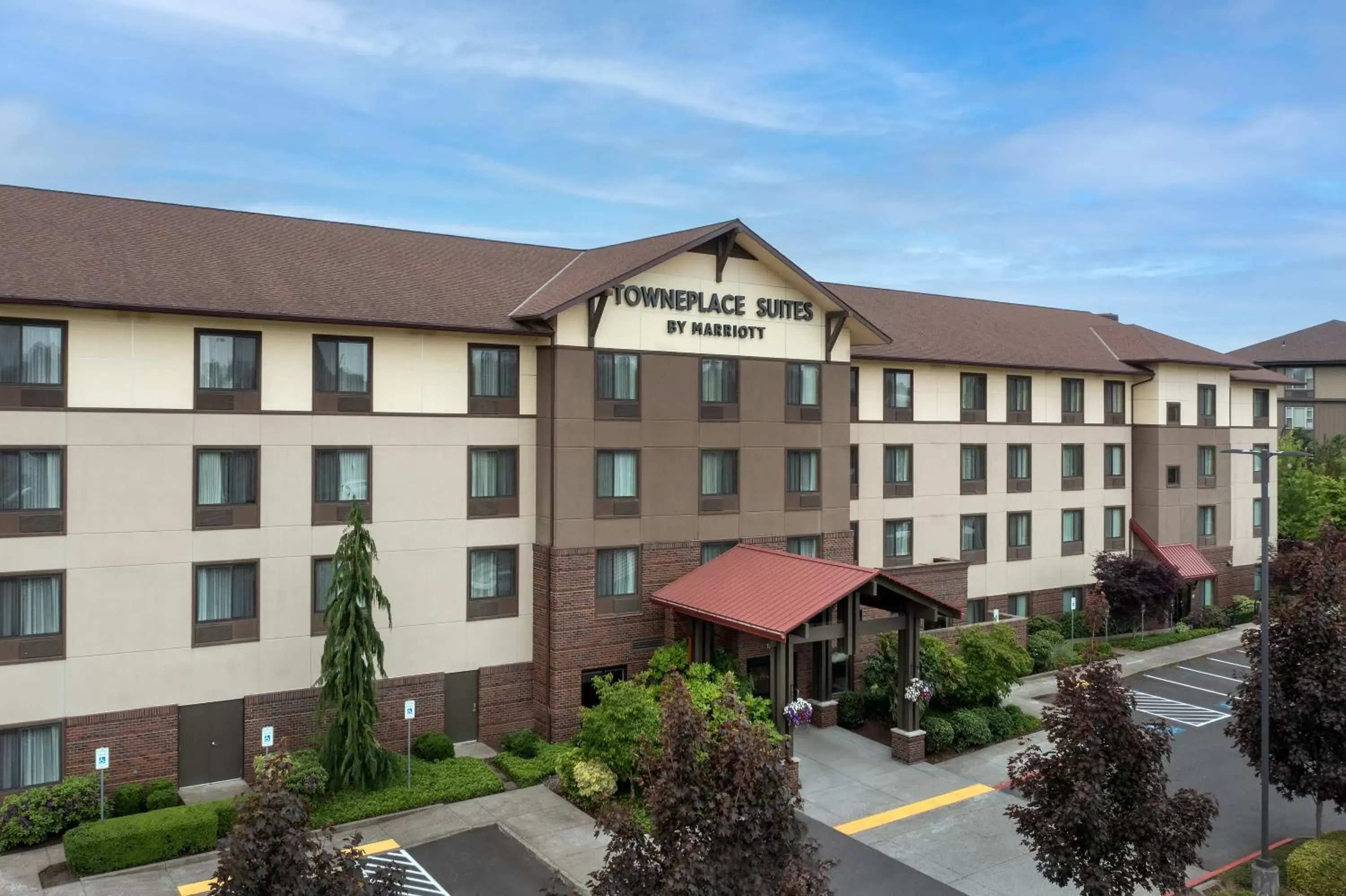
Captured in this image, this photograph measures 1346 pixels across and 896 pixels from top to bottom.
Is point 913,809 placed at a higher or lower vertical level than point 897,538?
lower

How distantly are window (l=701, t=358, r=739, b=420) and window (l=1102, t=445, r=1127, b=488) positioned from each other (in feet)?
70.8

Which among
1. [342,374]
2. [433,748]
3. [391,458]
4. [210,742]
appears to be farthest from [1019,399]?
[210,742]

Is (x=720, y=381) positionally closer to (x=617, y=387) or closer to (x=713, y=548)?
(x=617, y=387)

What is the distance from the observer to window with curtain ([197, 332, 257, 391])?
23.7 metres

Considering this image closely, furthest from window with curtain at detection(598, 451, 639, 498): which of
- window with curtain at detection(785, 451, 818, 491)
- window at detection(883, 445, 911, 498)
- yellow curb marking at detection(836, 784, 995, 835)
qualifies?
window at detection(883, 445, 911, 498)

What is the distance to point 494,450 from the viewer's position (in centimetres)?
2775

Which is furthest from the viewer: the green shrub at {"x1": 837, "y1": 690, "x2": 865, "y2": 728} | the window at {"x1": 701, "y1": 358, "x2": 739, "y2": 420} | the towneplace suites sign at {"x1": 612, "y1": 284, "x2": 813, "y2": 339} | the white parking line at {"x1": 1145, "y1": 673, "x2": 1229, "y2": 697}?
the white parking line at {"x1": 1145, "y1": 673, "x2": 1229, "y2": 697}

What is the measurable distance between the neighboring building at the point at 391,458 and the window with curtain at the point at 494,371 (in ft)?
0.30

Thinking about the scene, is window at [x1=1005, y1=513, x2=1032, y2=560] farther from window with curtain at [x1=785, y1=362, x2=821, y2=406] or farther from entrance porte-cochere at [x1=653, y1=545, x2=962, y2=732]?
entrance porte-cochere at [x1=653, y1=545, x2=962, y2=732]

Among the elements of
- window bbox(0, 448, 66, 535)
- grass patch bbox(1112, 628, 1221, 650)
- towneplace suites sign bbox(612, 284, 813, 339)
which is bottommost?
grass patch bbox(1112, 628, 1221, 650)

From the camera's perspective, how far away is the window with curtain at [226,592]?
23781 millimetres

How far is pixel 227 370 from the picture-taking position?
78.7ft

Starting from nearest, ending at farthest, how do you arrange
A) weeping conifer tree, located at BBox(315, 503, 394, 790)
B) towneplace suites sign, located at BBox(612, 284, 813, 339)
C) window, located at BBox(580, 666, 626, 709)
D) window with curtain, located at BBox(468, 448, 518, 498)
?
weeping conifer tree, located at BBox(315, 503, 394, 790), window with curtain, located at BBox(468, 448, 518, 498), window, located at BBox(580, 666, 626, 709), towneplace suites sign, located at BBox(612, 284, 813, 339)

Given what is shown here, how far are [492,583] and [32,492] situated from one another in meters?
11.1
